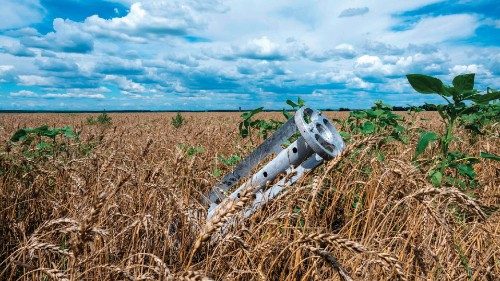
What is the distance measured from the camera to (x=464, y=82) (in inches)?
112

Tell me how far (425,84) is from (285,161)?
115 centimetres

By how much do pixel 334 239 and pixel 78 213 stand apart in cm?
148

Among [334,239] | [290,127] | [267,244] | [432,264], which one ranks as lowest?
[432,264]

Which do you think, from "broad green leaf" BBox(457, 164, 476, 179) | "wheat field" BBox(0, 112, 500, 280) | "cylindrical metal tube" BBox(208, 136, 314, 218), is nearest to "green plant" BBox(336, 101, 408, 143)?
"wheat field" BBox(0, 112, 500, 280)

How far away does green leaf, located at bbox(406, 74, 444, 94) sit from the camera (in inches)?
109

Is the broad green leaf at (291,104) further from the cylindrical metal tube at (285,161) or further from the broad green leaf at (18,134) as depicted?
the broad green leaf at (18,134)

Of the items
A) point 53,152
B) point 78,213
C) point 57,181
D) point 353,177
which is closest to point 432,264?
point 353,177

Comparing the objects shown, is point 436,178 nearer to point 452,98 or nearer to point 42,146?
point 452,98

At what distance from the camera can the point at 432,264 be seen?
6.98ft

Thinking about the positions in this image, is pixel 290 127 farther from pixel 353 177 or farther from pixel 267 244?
pixel 353 177

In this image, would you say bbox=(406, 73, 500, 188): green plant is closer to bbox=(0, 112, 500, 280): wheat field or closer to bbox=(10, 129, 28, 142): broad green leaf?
bbox=(0, 112, 500, 280): wheat field

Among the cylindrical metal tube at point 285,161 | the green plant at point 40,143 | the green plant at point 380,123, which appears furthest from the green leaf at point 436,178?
the green plant at point 40,143

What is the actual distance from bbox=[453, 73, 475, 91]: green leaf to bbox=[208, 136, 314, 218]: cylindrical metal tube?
1207 mm

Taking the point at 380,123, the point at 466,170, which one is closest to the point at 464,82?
the point at 466,170
